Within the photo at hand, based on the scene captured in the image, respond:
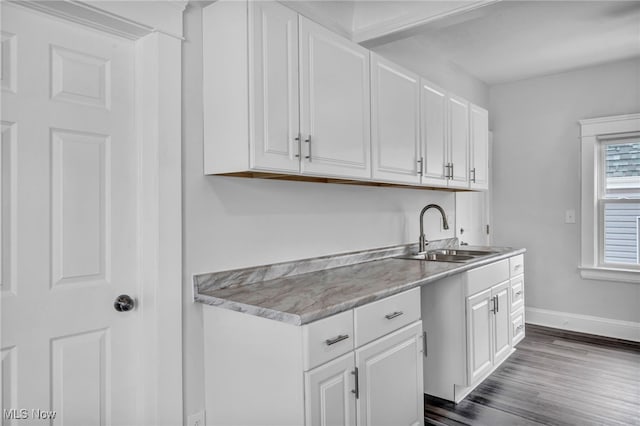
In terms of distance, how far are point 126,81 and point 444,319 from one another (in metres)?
2.06

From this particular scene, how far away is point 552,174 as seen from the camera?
4.16 m

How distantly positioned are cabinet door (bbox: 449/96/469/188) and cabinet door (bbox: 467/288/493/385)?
0.81 m

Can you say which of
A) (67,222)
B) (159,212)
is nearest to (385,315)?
(159,212)

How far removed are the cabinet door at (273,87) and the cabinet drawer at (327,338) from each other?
2.07 ft

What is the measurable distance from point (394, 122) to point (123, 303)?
1.63m

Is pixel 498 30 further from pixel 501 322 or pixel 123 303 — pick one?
pixel 123 303

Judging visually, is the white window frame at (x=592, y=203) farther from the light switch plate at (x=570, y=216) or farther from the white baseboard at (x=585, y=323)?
the white baseboard at (x=585, y=323)

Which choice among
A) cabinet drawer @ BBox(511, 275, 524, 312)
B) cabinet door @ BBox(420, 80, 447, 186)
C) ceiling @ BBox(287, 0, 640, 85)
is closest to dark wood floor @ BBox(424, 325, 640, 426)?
cabinet drawer @ BBox(511, 275, 524, 312)

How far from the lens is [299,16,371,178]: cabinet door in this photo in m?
1.88

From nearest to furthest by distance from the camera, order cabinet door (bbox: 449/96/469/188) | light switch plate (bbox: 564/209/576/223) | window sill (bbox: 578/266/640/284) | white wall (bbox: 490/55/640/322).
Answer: cabinet door (bbox: 449/96/469/188)
window sill (bbox: 578/266/640/284)
white wall (bbox: 490/55/640/322)
light switch plate (bbox: 564/209/576/223)

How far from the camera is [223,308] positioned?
1.72 metres

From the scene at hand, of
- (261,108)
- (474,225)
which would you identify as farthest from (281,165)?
(474,225)

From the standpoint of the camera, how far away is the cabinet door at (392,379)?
67.8 inches

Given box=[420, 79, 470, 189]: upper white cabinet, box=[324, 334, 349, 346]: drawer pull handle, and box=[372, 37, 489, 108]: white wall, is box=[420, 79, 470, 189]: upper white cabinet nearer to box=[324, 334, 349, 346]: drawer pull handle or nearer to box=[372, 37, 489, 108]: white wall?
box=[372, 37, 489, 108]: white wall
